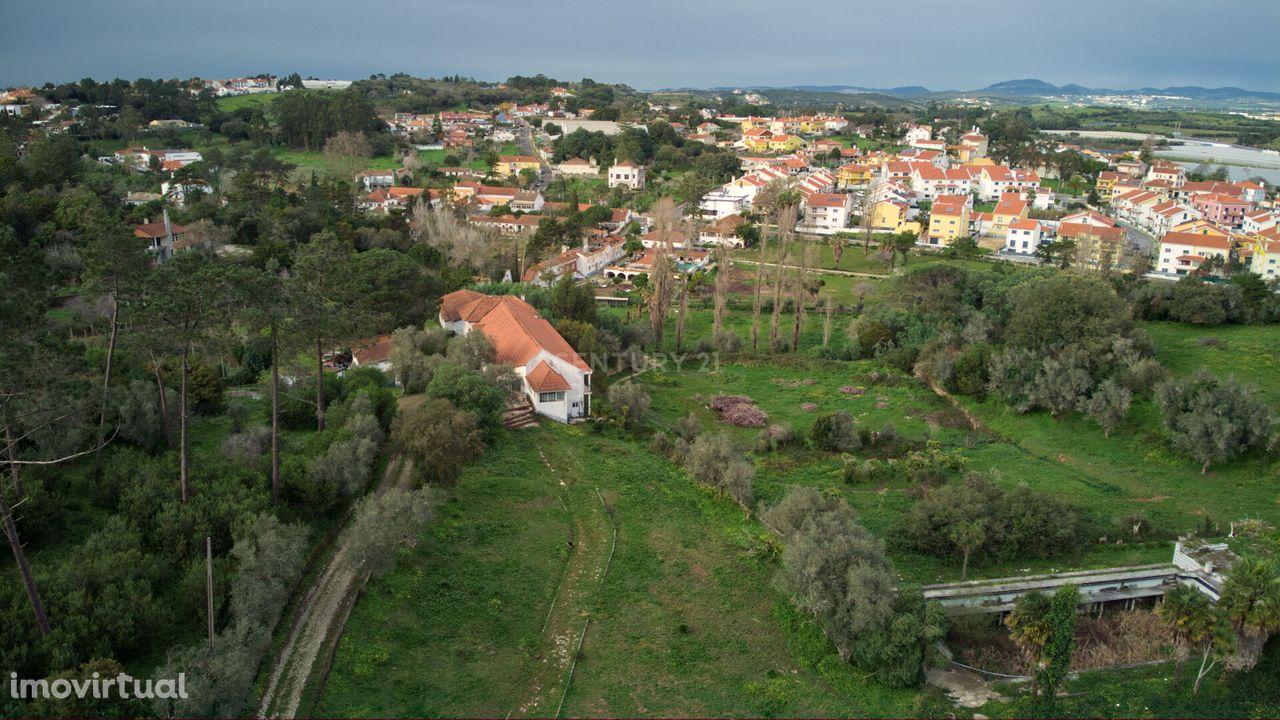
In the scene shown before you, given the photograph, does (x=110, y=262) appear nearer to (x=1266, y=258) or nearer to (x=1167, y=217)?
(x=1266, y=258)

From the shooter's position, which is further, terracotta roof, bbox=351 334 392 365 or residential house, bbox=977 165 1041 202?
residential house, bbox=977 165 1041 202

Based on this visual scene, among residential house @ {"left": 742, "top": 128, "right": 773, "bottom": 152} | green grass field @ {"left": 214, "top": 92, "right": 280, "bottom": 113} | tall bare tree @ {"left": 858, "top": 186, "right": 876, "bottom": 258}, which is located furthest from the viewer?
residential house @ {"left": 742, "top": 128, "right": 773, "bottom": 152}

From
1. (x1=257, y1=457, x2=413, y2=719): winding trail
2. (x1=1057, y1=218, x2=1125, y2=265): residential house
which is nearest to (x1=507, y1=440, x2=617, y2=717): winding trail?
(x1=257, y1=457, x2=413, y2=719): winding trail

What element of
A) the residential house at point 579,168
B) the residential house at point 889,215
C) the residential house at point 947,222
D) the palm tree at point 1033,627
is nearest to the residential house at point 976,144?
the residential house at point 889,215

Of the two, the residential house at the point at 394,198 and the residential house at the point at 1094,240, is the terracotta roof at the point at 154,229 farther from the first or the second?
the residential house at the point at 1094,240

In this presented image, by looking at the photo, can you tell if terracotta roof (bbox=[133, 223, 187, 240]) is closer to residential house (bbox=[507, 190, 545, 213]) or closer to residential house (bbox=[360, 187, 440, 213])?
residential house (bbox=[360, 187, 440, 213])

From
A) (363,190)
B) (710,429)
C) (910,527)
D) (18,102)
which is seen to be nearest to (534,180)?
(363,190)

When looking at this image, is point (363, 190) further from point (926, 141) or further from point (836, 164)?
point (926, 141)
